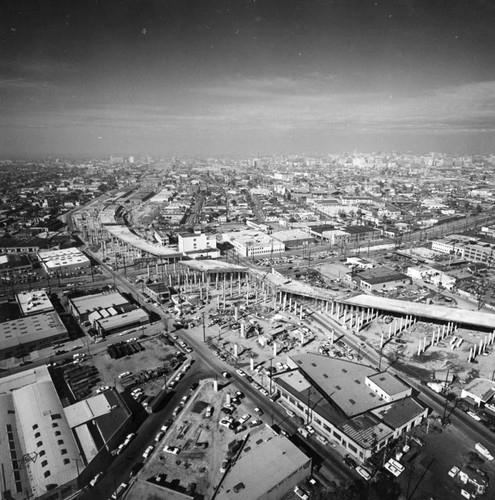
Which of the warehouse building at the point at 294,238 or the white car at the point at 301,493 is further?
the warehouse building at the point at 294,238

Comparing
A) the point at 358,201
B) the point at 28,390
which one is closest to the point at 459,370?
the point at 28,390

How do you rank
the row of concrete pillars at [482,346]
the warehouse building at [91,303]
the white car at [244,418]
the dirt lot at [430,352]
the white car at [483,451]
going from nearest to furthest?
the white car at [483,451]
the white car at [244,418]
the dirt lot at [430,352]
the row of concrete pillars at [482,346]
the warehouse building at [91,303]

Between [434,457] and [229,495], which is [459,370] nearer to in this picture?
[434,457]

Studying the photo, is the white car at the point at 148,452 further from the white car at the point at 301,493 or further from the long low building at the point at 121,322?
the long low building at the point at 121,322

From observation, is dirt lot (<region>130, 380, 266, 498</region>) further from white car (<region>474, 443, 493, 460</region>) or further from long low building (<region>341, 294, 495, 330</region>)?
long low building (<region>341, 294, 495, 330</region>)

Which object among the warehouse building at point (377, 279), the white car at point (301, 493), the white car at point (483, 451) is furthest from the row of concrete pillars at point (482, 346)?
the white car at point (301, 493)

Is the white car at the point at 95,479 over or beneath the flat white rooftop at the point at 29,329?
beneath
